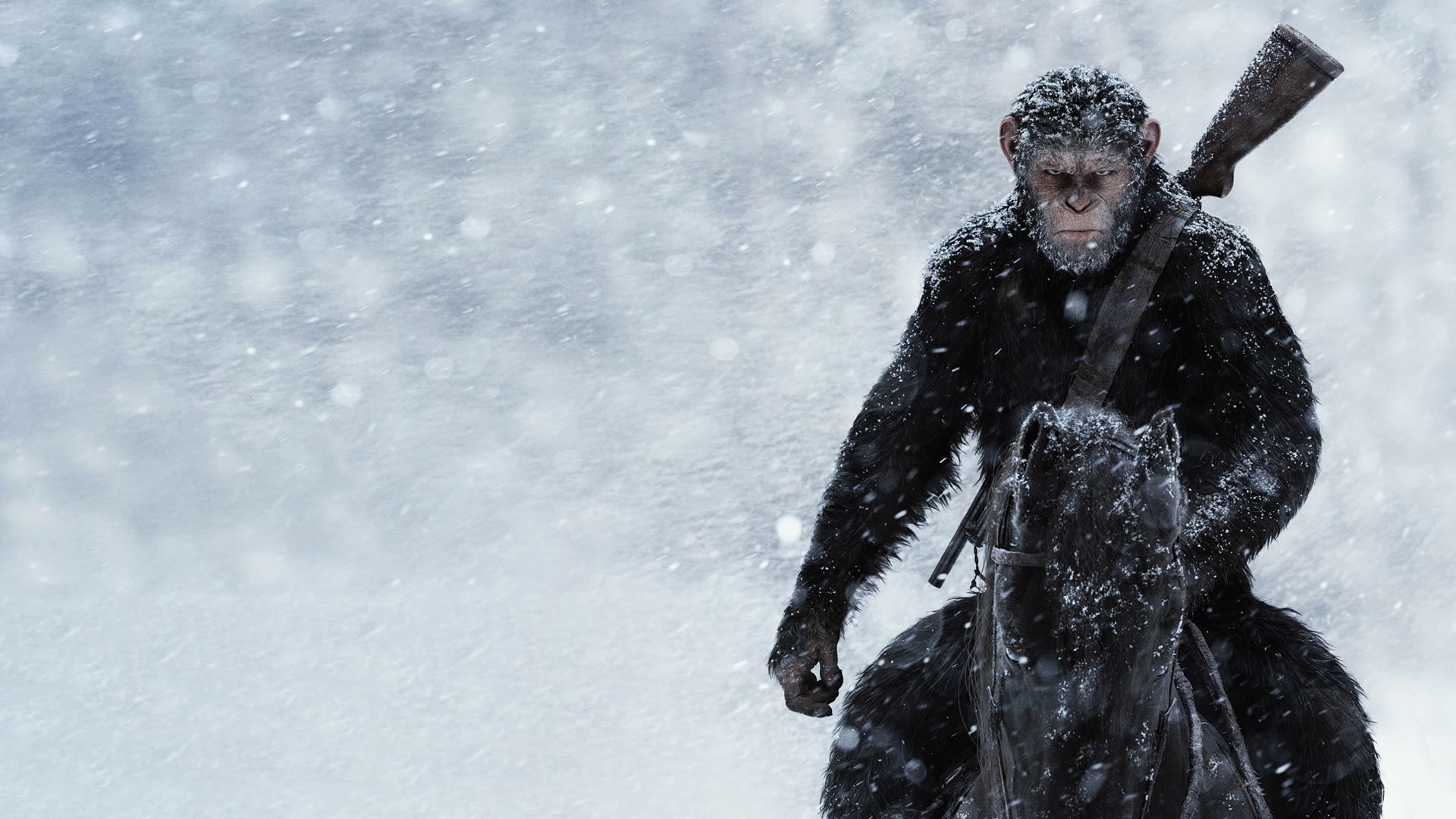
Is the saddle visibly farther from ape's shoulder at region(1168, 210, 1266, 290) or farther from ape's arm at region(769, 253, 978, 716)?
ape's arm at region(769, 253, 978, 716)

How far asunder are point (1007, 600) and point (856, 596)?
1.19 meters

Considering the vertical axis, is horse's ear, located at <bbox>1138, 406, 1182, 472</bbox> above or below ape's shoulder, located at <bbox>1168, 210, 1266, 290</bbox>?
below

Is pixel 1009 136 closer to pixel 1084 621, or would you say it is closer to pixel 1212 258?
pixel 1212 258

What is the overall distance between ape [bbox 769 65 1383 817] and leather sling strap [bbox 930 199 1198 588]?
0.15 ft

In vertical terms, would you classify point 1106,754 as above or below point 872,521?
below

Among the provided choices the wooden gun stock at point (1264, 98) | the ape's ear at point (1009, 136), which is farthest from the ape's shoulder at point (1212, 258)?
the ape's ear at point (1009, 136)

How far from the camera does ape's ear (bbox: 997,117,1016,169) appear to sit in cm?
272

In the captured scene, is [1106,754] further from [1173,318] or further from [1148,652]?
[1173,318]

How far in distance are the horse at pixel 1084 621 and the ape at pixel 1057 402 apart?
0.49 m

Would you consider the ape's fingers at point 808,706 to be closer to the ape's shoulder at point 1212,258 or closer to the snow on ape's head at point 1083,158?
the snow on ape's head at point 1083,158

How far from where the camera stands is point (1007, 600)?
1.87 metres

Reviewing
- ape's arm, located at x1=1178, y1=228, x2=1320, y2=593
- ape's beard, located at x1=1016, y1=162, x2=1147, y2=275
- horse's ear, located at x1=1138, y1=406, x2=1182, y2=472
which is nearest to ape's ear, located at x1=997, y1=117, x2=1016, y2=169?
ape's beard, located at x1=1016, y1=162, x2=1147, y2=275

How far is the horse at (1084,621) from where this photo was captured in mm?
1781

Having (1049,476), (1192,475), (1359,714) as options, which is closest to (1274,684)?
(1359,714)
